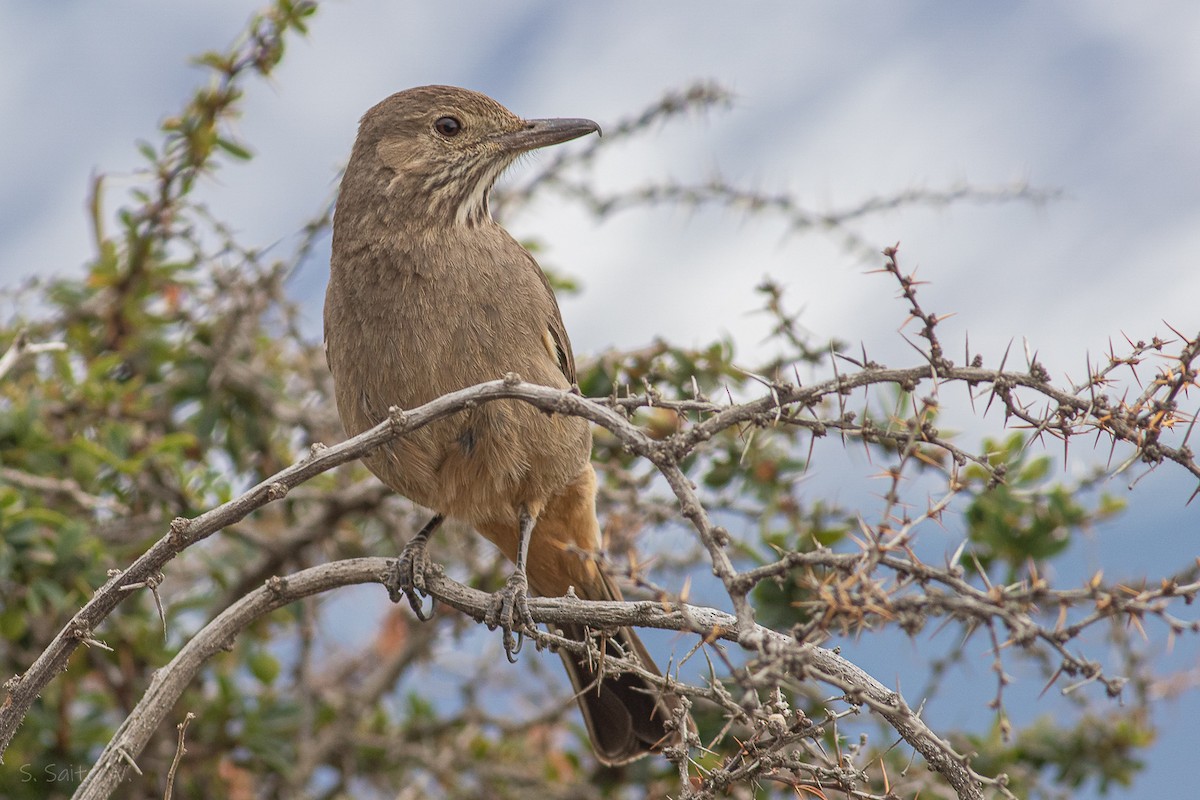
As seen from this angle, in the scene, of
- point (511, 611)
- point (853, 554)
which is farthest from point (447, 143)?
point (853, 554)

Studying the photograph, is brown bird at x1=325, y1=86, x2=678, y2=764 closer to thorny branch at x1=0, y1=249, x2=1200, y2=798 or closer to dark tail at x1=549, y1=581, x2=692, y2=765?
dark tail at x1=549, y1=581, x2=692, y2=765

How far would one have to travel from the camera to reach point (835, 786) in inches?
98.3

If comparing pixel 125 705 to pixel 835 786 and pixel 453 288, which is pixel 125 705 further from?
pixel 835 786

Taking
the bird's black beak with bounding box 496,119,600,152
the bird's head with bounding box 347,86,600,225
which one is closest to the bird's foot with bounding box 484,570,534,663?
the bird's head with bounding box 347,86,600,225

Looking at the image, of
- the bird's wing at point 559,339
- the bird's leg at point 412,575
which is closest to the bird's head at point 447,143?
the bird's wing at point 559,339

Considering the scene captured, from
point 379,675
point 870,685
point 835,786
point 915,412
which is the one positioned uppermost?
point 379,675

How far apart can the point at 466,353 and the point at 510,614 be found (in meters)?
0.77

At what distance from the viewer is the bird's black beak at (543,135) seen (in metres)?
4.45

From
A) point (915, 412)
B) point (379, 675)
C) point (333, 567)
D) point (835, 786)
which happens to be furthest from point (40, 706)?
point (915, 412)

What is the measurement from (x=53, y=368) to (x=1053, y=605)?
4435 mm

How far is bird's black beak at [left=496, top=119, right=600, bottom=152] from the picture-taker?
4453 mm

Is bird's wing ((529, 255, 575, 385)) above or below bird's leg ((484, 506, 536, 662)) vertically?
above

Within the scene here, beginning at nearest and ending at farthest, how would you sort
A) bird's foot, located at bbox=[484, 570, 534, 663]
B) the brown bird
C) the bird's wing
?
bird's foot, located at bbox=[484, 570, 534, 663] → the brown bird → the bird's wing

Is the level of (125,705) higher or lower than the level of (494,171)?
lower
